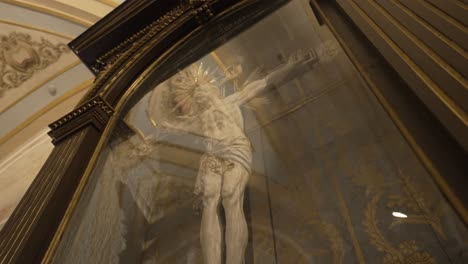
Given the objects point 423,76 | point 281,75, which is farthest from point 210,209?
point 423,76

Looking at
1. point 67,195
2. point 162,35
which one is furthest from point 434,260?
point 162,35

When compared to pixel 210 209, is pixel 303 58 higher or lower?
higher

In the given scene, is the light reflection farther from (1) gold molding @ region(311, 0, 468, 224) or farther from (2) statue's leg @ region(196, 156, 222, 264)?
(2) statue's leg @ region(196, 156, 222, 264)

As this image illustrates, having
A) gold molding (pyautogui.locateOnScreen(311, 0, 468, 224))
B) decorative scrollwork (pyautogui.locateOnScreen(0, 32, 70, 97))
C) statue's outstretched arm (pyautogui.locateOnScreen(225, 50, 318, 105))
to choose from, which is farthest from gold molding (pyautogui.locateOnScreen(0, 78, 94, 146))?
gold molding (pyautogui.locateOnScreen(311, 0, 468, 224))

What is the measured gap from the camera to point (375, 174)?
2.92ft

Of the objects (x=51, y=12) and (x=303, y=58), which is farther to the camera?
(x=51, y=12)

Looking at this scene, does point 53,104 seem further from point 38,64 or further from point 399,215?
point 399,215

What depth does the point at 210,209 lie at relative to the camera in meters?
1.13

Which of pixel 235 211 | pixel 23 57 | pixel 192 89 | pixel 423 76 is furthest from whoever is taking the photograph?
pixel 23 57

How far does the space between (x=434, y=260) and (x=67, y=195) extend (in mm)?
956

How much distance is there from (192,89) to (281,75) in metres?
0.43

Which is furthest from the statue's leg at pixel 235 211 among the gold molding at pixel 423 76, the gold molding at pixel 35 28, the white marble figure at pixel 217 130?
the gold molding at pixel 35 28

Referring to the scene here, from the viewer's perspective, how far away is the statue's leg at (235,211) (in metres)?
0.97

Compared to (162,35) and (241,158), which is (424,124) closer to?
(241,158)
